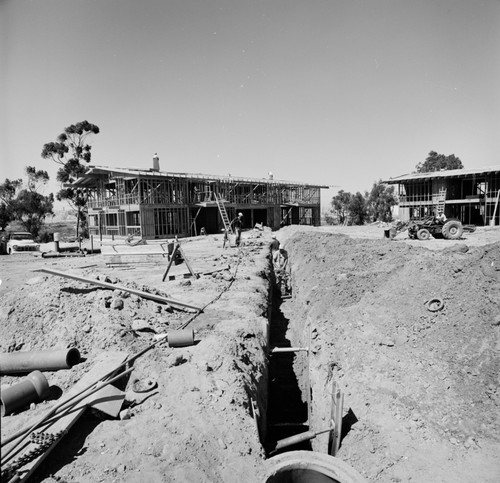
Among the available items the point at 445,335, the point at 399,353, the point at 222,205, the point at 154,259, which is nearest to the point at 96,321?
Result: the point at 399,353

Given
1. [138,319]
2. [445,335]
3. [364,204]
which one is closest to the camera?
[445,335]

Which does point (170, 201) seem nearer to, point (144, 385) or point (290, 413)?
point (290, 413)

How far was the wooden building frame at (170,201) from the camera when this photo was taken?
26312 mm

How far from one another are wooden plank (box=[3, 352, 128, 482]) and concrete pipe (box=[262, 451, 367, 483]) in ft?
7.79

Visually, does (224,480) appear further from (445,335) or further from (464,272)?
(464,272)

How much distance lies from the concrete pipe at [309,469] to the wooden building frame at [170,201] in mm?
23173

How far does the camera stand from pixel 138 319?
23.9 ft

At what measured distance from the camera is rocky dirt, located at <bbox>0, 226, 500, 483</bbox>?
4.11 meters

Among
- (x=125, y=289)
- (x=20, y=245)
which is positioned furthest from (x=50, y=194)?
(x=125, y=289)

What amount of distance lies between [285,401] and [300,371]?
3.61 ft

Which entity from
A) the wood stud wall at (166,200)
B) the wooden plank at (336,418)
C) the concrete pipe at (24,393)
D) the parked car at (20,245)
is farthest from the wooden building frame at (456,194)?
the concrete pipe at (24,393)

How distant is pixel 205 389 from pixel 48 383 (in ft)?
7.71

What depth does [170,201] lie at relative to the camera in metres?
27.8

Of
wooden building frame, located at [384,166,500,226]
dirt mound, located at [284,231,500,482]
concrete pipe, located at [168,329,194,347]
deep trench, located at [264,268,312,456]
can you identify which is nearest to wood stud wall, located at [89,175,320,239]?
wooden building frame, located at [384,166,500,226]
